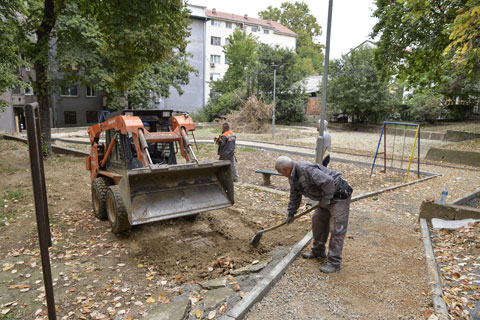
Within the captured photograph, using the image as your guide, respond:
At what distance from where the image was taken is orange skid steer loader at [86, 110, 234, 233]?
4.94 m

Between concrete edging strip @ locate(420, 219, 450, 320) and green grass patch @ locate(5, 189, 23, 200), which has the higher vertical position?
concrete edging strip @ locate(420, 219, 450, 320)

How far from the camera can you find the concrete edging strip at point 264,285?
328cm

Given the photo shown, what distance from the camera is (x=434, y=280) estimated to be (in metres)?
3.91

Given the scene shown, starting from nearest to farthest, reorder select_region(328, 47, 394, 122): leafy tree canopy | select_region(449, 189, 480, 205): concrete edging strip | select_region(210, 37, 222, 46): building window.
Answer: select_region(449, 189, 480, 205): concrete edging strip → select_region(328, 47, 394, 122): leafy tree canopy → select_region(210, 37, 222, 46): building window

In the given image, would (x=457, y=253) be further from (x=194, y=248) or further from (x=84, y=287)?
(x=84, y=287)

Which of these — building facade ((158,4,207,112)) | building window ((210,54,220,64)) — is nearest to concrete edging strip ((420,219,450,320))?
building facade ((158,4,207,112))

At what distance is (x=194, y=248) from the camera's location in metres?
5.07

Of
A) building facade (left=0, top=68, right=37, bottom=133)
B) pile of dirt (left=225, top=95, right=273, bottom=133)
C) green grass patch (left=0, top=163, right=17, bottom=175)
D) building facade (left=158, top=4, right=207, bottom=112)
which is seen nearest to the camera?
green grass patch (left=0, top=163, right=17, bottom=175)

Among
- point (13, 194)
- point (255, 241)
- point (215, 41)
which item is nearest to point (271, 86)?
point (215, 41)

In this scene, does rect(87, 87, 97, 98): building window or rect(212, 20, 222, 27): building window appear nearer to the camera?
rect(87, 87, 97, 98): building window

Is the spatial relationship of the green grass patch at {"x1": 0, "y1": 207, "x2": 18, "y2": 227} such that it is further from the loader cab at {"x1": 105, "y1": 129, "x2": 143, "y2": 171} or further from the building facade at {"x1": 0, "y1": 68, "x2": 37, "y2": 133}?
the building facade at {"x1": 0, "y1": 68, "x2": 37, "y2": 133}

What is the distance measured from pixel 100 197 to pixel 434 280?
543 centimetres

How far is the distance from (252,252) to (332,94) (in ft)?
93.0

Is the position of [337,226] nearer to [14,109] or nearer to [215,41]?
[14,109]
